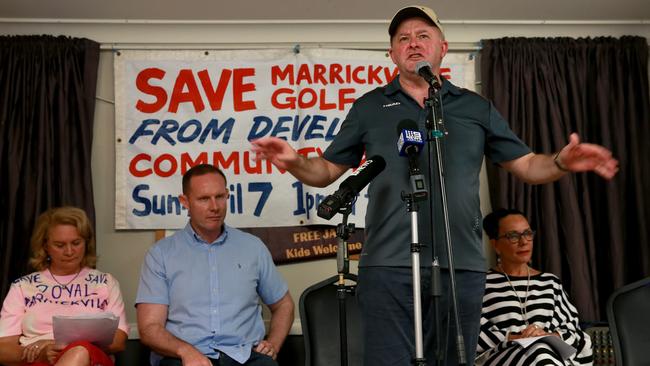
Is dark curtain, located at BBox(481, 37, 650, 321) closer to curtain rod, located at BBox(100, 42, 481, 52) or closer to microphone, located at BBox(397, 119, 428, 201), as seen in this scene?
curtain rod, located at BBox(100, 42, 481, 52)

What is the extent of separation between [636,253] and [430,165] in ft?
8.82

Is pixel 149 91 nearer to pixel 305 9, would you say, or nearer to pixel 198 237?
pixel 305 9

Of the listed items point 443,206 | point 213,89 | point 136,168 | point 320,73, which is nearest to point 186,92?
point 213,89

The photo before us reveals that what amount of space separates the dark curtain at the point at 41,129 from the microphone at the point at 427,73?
8.02 ft

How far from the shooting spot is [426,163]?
2182 mm

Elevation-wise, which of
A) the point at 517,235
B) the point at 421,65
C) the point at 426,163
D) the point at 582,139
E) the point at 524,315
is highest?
the point at 582,139

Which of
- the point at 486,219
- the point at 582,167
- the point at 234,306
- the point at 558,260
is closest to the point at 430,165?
the point at 582,167

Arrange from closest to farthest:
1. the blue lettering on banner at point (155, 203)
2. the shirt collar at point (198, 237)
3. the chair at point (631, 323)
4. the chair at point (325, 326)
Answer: the chair at point (631, 323) → the shirt collar at point (198, 237) → the chair at point (325, 326) → the blue lettering on banner at point (155, 203)

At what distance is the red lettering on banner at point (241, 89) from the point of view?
14.2 ft

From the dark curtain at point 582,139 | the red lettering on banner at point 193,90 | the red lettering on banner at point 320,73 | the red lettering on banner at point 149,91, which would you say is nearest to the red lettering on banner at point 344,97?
the red lettering on banner at point 320,73

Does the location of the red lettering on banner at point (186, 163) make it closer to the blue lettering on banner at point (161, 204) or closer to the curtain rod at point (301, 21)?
the blue lettering on banner at point (161, 204)

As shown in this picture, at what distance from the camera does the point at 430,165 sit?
2.13 metres

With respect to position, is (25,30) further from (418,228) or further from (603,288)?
(603,288)

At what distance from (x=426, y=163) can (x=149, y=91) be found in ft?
8.15
